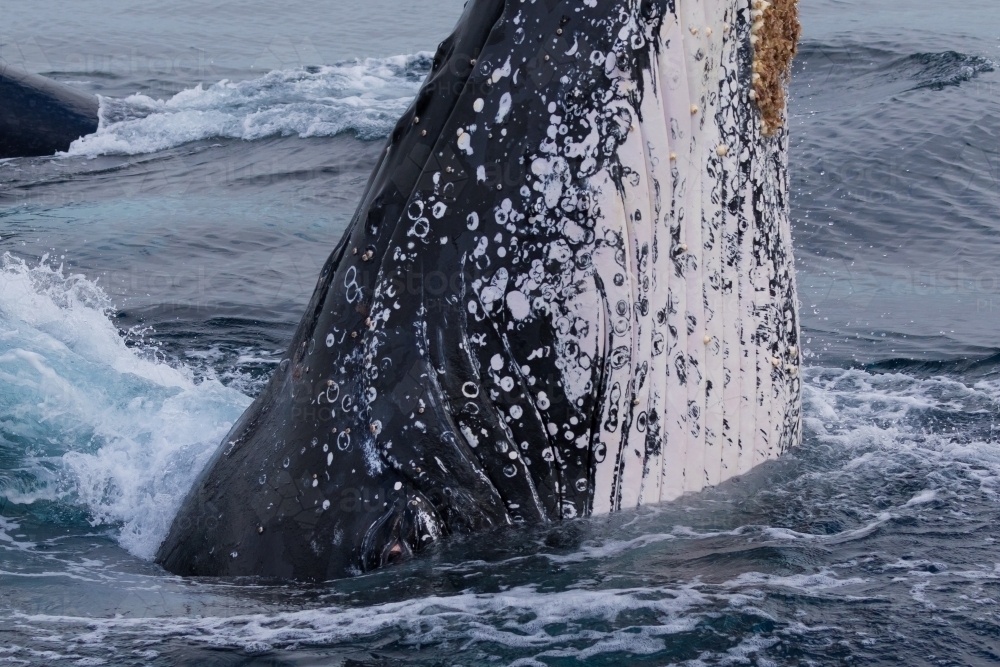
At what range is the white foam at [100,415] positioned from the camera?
19.4ft

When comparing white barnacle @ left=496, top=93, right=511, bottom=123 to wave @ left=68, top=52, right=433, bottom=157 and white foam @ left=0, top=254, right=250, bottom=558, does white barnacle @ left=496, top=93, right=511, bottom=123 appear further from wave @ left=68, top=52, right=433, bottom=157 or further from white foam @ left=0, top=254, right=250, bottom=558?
wave @ left=68, top=52, right=433, bottom=157

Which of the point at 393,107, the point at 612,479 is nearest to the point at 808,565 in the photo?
the point at 612,479

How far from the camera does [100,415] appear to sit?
7.27 metres

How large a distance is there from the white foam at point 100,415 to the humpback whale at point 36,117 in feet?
31.2

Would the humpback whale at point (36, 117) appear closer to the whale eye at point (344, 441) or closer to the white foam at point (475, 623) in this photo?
the whale eye at point (344, 441)

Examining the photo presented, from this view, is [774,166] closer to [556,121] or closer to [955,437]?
[556,121]

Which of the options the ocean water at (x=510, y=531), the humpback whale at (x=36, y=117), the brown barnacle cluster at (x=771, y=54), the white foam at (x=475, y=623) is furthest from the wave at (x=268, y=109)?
the white foam at (x=475, y=623)

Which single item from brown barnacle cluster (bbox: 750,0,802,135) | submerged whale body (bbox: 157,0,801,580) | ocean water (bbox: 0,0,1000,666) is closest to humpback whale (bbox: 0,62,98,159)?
ocean water (bbox: 0,0,1000,666)

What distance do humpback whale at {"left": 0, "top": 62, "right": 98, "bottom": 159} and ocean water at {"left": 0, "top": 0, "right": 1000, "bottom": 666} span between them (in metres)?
0.49

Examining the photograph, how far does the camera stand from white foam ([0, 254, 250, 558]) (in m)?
5.91

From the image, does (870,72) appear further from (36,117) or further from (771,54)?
(771,54)

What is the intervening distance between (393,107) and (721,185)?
1739 cm

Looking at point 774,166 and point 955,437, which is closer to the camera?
point 774,166

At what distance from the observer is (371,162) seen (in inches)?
679
